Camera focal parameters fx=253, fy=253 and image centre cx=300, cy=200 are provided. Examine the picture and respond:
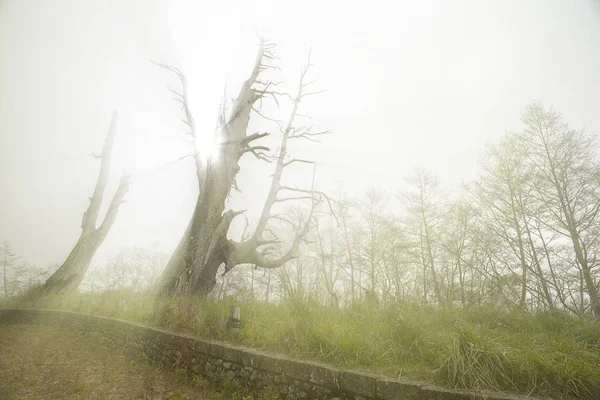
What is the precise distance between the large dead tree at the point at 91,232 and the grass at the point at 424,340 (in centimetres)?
920

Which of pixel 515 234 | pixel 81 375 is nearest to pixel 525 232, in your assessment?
pixel 515 234

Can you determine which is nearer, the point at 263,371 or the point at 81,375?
the point at 263,371

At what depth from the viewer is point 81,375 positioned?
495 centimetres

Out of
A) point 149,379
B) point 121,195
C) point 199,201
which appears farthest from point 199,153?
point 121,195

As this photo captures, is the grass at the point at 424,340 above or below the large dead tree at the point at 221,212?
below

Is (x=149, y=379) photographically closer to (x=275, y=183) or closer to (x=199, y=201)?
(x=199, y=201)

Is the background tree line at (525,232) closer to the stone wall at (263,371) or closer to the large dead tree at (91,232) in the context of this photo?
the stone wall at (263,371)

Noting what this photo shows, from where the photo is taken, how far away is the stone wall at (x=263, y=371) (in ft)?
8.61

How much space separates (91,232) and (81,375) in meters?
11.1

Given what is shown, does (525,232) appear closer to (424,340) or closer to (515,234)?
(515,234)

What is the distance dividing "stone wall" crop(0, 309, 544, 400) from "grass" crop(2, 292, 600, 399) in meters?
0.23

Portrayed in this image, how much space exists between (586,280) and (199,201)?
45.7 ft

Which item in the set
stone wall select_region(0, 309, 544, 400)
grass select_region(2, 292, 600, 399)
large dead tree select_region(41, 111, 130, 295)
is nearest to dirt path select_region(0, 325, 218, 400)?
stone wall select_region(0, 309, 544, 400)

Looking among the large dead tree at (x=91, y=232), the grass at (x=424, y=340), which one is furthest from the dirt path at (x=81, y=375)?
the large dead tree at (x=91, y=232)
